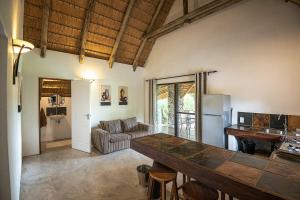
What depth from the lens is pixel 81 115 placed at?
4.84 meters

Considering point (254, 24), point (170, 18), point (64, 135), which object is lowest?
point (64, 135)

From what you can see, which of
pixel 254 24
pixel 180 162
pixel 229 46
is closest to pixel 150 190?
pixel 180 162

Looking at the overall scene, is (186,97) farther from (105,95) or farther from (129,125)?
(105,95)

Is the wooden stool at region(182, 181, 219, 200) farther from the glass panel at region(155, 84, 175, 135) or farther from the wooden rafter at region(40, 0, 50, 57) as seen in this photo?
the wooden rafter at region(40, 0, 50, 57)

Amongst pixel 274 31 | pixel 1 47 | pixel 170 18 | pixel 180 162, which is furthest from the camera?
pixel 170 18

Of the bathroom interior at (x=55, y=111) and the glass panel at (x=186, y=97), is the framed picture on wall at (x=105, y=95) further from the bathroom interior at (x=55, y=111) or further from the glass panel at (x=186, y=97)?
the glass panel at (x=186, y=97)

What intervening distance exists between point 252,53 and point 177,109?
2.72m

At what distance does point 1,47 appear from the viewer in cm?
146

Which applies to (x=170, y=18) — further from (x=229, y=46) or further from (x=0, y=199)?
(x=0, y=199)

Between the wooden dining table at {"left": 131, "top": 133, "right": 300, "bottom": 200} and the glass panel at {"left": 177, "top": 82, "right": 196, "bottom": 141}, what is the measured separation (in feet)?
10.4

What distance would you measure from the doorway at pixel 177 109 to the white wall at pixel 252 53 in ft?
2.17

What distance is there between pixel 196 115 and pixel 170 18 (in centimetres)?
341

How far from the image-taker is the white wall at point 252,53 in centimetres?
339

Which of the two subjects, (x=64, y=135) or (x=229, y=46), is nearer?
(x=229, y=46)
